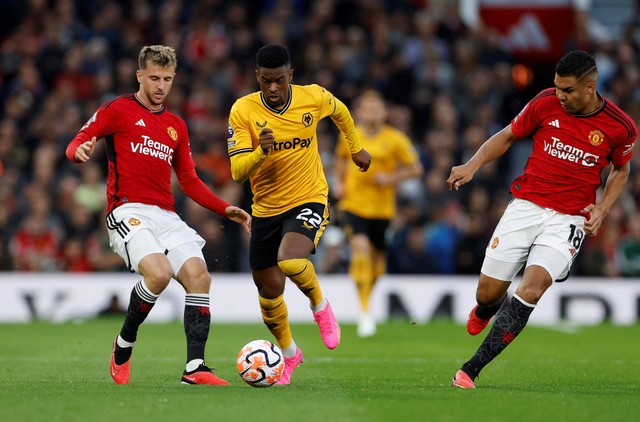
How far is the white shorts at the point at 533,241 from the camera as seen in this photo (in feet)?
28.2

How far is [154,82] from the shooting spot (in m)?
8.98

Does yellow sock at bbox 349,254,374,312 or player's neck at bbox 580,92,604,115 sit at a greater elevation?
player's neck at bbox 580,92,604,115

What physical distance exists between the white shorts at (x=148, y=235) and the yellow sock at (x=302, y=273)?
0.69 meters

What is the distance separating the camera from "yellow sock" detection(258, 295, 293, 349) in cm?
935

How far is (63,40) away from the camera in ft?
63.8

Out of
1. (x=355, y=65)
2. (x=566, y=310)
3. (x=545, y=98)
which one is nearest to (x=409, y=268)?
(x=566, y=310)

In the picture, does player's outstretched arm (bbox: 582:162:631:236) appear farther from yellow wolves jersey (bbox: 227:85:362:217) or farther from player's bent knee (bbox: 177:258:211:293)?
player's bent knee (bbox: 177:258:211:293)

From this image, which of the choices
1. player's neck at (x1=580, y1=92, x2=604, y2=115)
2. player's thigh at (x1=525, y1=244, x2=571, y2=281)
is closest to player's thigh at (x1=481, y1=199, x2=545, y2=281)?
player's thigh at (x1=525, y1=244, x2=571, y2=281)

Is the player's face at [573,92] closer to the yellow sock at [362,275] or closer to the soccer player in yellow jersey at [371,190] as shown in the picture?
the soccer player in yellow jersey at [371,190]

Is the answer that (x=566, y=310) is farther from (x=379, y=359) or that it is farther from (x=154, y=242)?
(x=154, y=242)

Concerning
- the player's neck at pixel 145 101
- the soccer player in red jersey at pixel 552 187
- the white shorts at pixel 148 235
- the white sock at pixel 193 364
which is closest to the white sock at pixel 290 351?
the white sock at pixel 193 364

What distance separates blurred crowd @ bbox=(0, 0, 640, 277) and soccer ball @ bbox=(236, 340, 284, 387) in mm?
7488

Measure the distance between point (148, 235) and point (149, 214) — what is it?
0.71 feet

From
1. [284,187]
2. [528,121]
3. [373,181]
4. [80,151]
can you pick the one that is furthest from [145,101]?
[373,181]
